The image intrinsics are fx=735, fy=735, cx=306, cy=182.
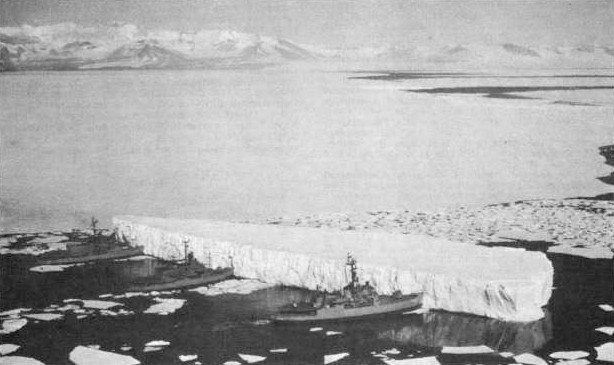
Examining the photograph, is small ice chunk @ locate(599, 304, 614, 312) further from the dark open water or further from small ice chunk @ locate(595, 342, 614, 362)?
small ice chunk @ locate(595, 342, 614, 362)

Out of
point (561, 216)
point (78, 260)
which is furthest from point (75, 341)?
point (561, 216)

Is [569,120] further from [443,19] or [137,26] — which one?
[137,26]

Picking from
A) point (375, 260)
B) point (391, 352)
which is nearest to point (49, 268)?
point (375, 260)

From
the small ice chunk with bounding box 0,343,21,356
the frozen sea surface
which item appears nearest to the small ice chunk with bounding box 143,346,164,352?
the small ice chunk with bounding box 0,343,21,356

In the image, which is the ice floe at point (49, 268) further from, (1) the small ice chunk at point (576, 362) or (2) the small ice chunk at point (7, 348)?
(1) the small ice chunk at point (576, 362)

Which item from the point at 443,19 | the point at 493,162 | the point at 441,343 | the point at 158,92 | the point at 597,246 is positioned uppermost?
the point at 443,19

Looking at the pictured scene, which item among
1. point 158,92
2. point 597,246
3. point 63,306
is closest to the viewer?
point 63,306
